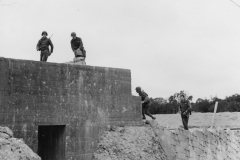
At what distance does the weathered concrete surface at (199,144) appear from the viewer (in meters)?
11.5

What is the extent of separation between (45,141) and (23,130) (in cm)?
166

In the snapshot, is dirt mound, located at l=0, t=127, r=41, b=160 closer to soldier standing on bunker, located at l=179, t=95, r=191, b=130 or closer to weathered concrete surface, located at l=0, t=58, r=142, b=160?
weathered concrete surface, located at l=0, t=58, r=142, b=160

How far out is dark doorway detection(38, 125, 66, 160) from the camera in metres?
9.35

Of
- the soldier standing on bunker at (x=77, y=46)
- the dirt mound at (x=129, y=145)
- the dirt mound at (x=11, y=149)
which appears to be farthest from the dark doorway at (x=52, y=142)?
the soldier standing on bunker at (x=77, y=46)

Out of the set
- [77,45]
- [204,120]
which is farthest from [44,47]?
[204,120]

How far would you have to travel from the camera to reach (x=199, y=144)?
13320 millimetres

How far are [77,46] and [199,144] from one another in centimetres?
610

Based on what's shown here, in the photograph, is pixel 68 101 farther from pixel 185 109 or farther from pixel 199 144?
pixel 199 144

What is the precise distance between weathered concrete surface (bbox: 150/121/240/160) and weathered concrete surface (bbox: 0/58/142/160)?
136 centimetres

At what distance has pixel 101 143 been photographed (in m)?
9.93

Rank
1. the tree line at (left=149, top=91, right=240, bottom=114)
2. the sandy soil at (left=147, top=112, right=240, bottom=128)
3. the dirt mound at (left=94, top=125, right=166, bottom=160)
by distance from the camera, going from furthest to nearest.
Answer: the tree line at (left=149, top=91, right=240, bottom=114), the sandy soil at (left=147, top=112, right=240, bottom=128), the dirt mound at (left=94, top=125, right=166, bottom=160)

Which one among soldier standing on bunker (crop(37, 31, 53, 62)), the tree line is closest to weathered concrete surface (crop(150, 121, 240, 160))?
soldier standing on bunker (crop(37, 31, 53, 62))

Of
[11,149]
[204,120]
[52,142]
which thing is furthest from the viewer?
[204,120]

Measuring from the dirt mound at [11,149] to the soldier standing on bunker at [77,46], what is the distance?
3988 millimetres
